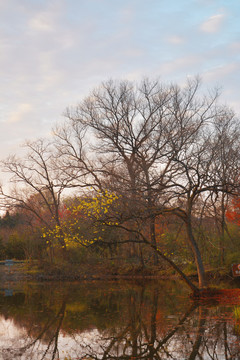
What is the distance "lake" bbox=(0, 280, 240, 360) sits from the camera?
876cm

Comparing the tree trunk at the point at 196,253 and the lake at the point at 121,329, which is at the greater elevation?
the tree trunk at the point at 196,253

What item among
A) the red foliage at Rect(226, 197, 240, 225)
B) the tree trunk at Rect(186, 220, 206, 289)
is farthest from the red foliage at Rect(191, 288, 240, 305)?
the red foliage at Rect(226, 197, 240, 225)

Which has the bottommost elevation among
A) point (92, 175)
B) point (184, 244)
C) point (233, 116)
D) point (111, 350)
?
point (111, 350)

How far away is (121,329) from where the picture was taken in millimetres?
11031

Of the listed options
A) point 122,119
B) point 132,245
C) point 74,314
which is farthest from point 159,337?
point 122,119

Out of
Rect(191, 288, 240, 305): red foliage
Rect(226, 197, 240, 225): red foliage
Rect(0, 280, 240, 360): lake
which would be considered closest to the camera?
Rect(0, 280, 240, 360): lake

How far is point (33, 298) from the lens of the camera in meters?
19.0

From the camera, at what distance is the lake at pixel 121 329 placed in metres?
8.76

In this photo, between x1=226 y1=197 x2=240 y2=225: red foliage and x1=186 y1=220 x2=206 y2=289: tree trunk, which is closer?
x1=186 y1=220 x2=206 y2=289: tree trunk

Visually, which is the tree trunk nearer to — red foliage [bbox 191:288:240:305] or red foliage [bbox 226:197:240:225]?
red foliage [bbox 191:288:240:305]

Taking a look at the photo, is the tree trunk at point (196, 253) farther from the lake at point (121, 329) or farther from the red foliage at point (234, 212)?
the red foliage at point (234, 212)

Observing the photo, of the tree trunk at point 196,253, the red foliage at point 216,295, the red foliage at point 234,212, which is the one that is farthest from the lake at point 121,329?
the red foliage at point 234,212

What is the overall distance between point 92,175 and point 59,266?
24.4 feet

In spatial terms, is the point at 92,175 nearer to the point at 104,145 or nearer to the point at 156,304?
the point at 104,145
